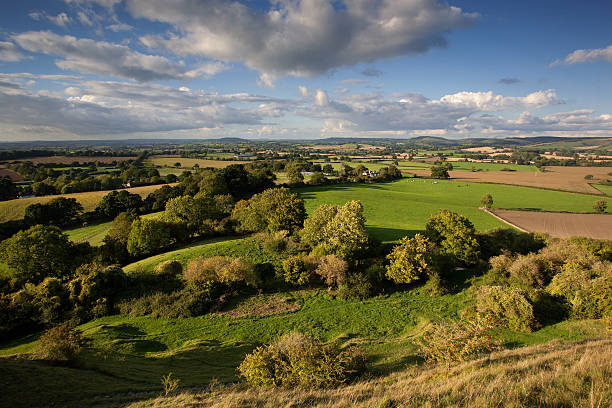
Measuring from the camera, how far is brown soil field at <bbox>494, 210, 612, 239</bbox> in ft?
149

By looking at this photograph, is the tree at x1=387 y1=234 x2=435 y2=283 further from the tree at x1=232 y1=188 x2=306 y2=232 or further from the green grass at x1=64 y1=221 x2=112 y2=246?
the green grass at x1=64 y1=221 x2=112 y2=246

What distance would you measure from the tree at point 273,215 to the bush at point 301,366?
89.0 feet

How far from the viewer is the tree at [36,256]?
99.0ft

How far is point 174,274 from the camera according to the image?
2867cm

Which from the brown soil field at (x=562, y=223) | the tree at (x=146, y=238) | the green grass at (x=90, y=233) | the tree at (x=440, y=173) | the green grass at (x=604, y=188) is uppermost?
the tree at (x=440, y=173)

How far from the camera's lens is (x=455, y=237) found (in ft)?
104

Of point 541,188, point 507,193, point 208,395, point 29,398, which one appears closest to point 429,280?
point 208,395

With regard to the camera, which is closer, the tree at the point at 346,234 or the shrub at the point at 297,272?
the shrub at the point at 297,272

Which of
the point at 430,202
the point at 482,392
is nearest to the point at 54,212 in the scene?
the point at 482,392

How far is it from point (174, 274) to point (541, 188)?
11217 cm

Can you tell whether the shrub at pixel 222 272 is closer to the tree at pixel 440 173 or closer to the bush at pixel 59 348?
the bush at pixel 59 348

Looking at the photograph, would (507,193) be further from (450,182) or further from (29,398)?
(29,398)

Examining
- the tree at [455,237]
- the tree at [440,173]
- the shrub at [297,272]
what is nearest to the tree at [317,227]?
the shrub at [297,272]

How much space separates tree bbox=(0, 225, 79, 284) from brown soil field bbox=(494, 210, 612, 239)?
71.6 m
